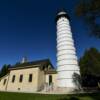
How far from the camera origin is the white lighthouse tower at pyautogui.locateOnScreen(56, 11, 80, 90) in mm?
21234

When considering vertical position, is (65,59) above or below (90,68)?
above

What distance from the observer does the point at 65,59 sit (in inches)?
874

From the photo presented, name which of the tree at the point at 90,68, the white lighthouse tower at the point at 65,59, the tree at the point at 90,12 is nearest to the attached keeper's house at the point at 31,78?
the white lighthouse tower at the point at 65,59

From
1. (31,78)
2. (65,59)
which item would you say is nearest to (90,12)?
(65,59)

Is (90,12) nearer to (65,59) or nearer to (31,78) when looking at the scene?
(65,59)

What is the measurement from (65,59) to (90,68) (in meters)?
8.77

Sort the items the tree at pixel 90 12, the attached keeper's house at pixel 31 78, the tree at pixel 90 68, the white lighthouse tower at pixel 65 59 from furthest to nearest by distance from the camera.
Result: 1. the tree at pixel 90 68
2. the attached keeper's house at pixel 31 78
3. the white lighthouse tower at pixel 65 59
4. the tree at pixel 90 12

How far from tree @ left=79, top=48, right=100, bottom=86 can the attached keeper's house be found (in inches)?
297

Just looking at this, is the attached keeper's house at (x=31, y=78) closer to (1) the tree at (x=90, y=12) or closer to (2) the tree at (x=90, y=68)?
(2) the tree at (x=90, y=68)

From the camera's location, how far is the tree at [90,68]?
27.7 meters

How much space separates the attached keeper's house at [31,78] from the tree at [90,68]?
24.7 ft

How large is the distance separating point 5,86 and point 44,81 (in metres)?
9.07

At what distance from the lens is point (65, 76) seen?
21.4 m

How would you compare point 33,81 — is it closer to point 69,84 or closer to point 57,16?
point 69,84
